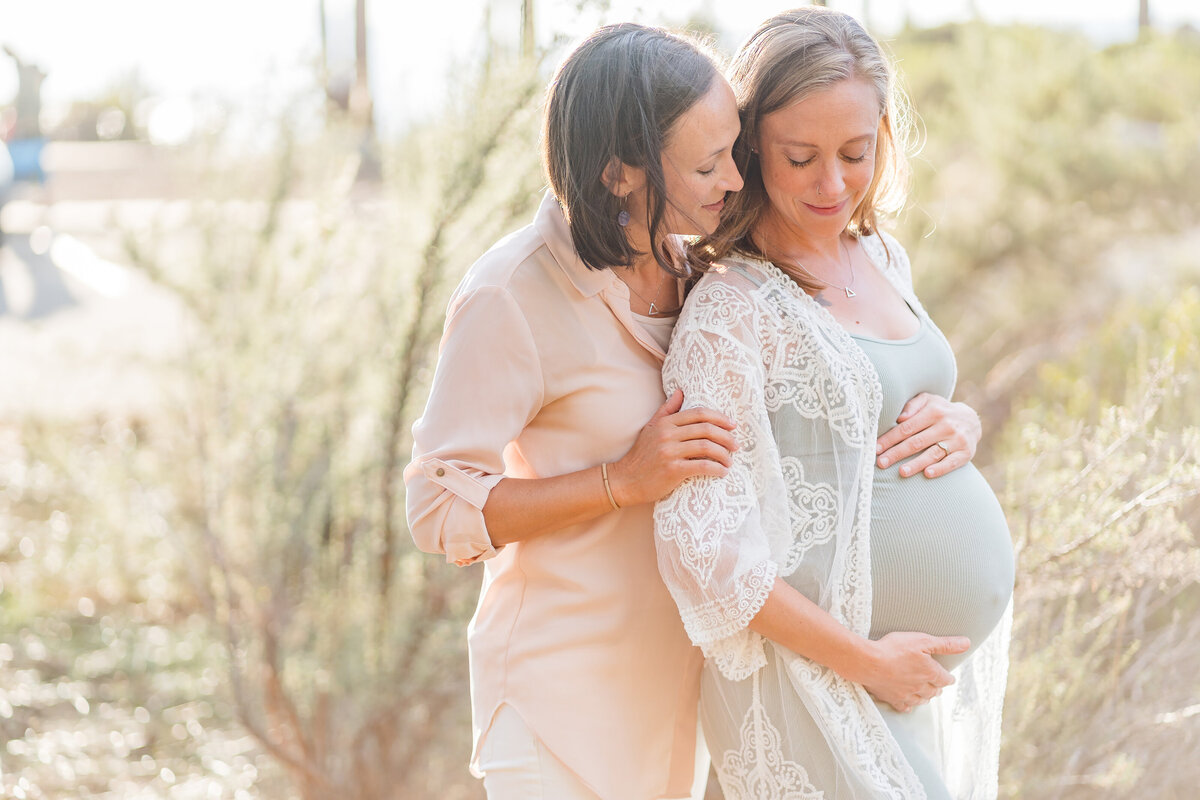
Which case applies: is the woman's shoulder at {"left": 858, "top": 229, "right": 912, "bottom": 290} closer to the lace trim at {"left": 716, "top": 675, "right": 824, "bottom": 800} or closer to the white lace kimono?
the white lace kimono

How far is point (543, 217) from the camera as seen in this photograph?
1.74 metres

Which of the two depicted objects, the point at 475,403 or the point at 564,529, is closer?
the point at 475,403

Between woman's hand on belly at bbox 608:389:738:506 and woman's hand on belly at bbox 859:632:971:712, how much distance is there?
365 millimetres

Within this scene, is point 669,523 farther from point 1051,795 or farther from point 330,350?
point 330,350

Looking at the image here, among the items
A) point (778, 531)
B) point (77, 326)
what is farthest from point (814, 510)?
point (77, 326)

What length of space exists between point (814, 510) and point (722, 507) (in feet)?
0.52

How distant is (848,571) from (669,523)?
28 centimetres

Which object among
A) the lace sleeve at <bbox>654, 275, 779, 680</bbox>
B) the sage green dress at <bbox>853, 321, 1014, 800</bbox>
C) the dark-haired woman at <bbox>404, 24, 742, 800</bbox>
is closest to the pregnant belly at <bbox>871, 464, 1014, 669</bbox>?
the sage green dress at <bbox>853, 321, 1014, 800</bbox>

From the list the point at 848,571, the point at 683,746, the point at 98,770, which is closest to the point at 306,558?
the point at 98,770

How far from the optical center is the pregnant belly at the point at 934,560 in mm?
1726

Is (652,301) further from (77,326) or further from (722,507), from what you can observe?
(77,326)

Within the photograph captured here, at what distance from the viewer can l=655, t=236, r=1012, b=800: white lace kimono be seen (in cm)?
162

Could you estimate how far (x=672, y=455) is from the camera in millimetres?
1594

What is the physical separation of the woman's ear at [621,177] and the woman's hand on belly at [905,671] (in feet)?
2.51
